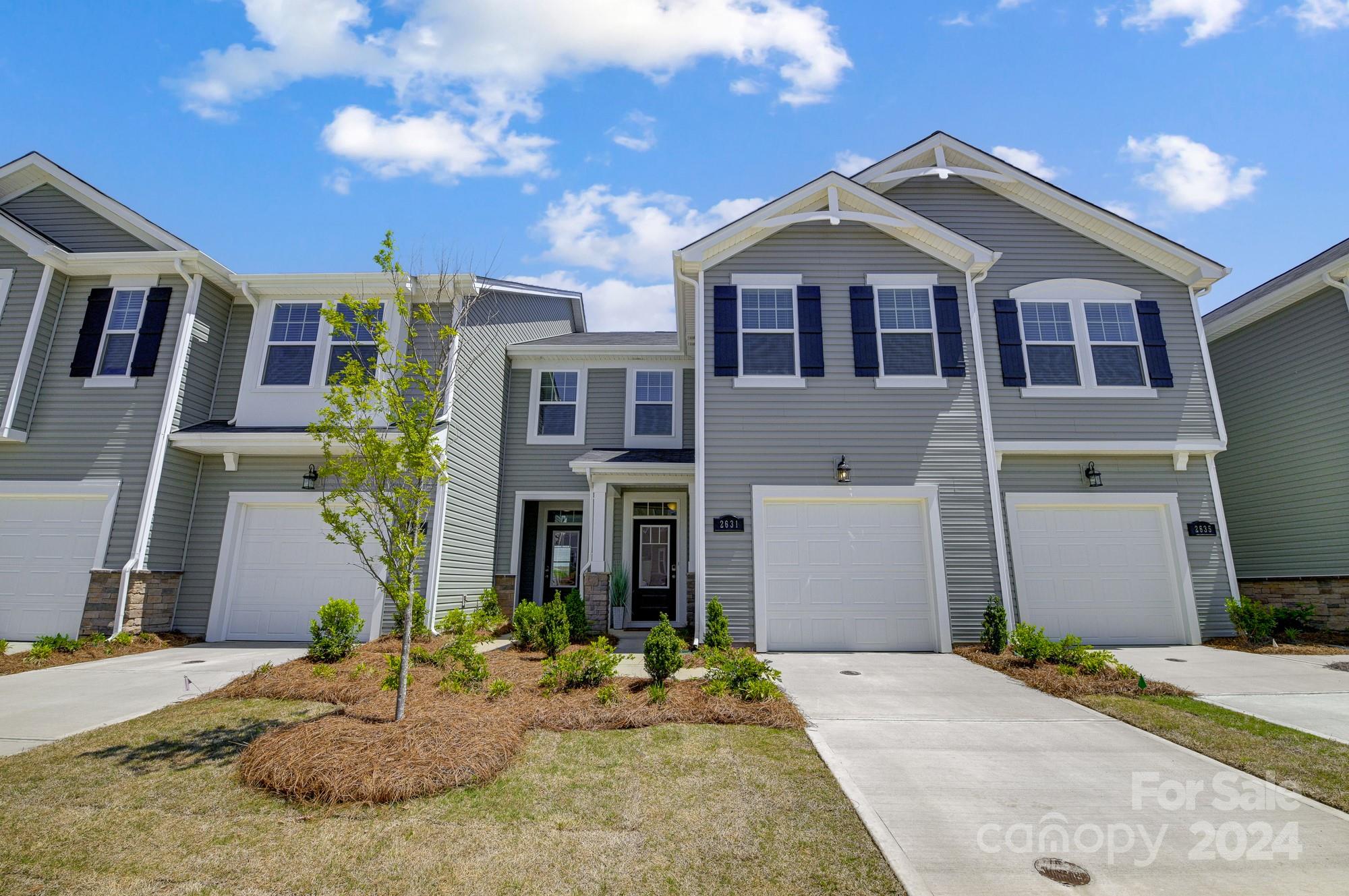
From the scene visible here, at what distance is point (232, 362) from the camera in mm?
11328

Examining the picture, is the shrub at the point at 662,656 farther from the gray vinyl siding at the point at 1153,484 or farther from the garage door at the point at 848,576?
the gray vinyl siding at the point at 1153,484

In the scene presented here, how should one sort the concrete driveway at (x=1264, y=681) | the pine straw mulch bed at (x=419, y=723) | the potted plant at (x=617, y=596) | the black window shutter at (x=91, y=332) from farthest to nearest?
1. the potted plant at (x=617, y=596)
2. the black window shutter at (x=91, y=332)
3. the concrete driveway at (x=1264, y=681)
4. the pine straw mulch bed at (x=419, y=723)

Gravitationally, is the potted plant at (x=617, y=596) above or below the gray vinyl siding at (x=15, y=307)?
below

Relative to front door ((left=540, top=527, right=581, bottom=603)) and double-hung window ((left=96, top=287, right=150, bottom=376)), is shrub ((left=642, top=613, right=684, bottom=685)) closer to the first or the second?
front door ((left=540, top=527, right=581, bottom=603))

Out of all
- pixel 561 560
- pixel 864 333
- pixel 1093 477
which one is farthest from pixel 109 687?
pixel 1093 477

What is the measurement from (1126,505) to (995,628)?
3.36 meters

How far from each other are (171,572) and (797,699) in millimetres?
10237

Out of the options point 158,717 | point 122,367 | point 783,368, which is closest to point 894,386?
point 783,368

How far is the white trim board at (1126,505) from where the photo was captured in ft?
31.6

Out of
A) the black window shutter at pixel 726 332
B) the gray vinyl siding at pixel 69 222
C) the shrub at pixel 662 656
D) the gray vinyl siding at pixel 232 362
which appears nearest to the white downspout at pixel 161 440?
the gray vinyl siding at pixel 232 362

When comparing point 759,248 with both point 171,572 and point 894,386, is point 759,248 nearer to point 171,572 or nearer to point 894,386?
point 894,386

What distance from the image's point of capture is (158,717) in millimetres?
5441

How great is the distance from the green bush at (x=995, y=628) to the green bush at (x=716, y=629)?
3.68 meters

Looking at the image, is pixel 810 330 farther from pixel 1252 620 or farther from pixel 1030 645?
pixel 1252 620
